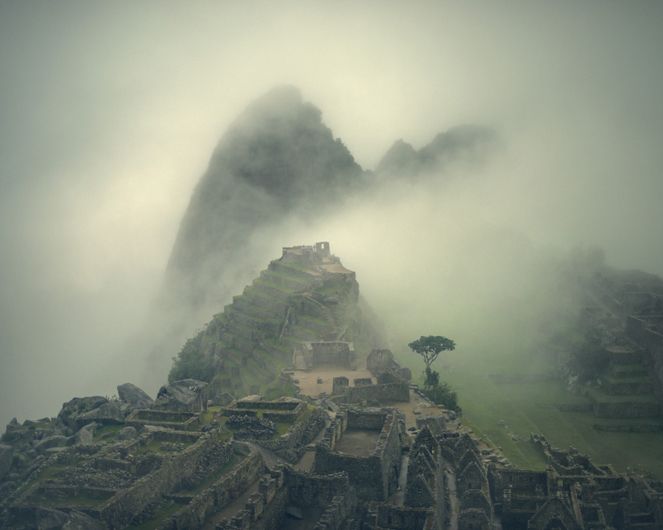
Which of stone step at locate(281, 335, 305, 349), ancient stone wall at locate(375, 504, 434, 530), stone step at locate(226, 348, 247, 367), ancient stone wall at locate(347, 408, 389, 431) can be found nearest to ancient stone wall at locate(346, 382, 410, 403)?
ancient stone wall at locate(347, 408, 389, 431)

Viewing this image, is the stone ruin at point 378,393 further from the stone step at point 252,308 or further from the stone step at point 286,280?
the stone step at point 286,280

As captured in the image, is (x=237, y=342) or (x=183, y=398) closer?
(x=183, y=398)

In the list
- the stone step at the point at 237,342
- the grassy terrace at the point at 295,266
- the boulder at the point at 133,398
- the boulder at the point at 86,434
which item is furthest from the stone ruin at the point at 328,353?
the boulder at the point at 86,434

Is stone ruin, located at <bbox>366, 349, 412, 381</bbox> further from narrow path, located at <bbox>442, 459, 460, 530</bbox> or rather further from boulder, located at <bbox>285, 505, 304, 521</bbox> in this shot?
boulder, located at <bbox>285, 505, 304, 521</bbox>

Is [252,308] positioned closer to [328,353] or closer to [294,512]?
[328,353]

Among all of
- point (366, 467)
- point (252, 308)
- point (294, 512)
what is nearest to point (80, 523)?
point (294, 512)

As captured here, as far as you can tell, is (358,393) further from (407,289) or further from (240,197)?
(240,197)

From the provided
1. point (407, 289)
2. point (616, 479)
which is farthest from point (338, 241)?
point (616, 479)
